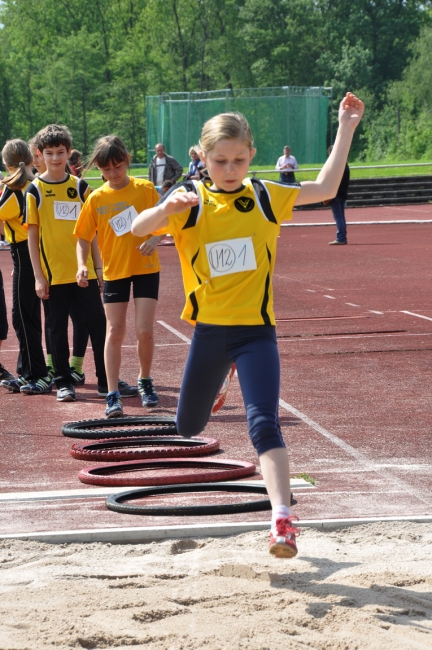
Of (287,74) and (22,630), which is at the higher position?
(287,74)

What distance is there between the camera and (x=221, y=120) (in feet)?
14.8

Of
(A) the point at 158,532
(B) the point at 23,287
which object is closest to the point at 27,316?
(B) the point at 23,287

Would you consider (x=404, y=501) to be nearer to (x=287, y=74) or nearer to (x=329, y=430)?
(x=329, y=430)

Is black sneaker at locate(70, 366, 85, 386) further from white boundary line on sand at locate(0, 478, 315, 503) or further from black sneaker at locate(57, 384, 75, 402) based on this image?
white boundary line on sand at locate(0, 478, 315, 503)

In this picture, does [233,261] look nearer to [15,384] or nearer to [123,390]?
[123,390]

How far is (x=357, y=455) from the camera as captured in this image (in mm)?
→ 6301

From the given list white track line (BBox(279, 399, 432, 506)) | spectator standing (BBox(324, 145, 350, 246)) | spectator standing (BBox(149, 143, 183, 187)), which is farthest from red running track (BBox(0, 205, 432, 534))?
spectator standing (BBox(149, 143, 183, 187))

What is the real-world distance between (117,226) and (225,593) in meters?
3.89

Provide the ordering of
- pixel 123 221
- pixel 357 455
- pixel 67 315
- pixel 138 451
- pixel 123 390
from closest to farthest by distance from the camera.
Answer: pixel 357 455 < pixel 138 451 < pixel 123 221 < pixel 67 315 < pixel 123 390

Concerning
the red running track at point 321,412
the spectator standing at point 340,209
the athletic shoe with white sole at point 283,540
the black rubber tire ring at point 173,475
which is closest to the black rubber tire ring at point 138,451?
the red running track at point 321,412

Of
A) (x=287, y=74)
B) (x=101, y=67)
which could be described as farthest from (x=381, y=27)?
(x=101, y=67)

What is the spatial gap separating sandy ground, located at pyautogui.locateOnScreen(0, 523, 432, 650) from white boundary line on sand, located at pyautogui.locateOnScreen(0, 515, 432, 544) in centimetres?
6

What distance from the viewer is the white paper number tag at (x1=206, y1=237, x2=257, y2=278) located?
175 inches

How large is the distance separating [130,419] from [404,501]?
8.36 ft
